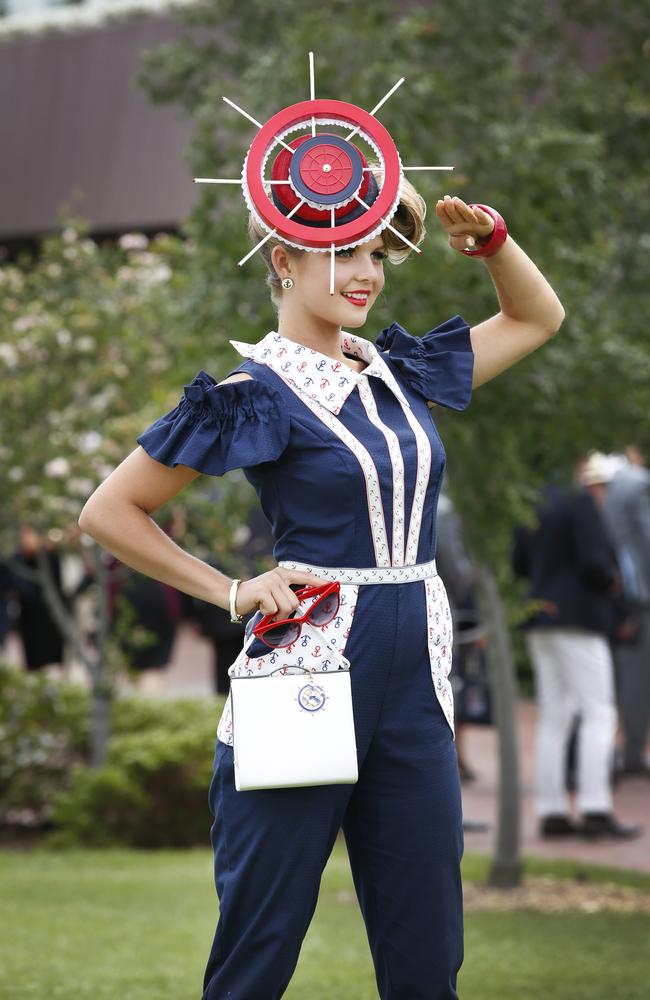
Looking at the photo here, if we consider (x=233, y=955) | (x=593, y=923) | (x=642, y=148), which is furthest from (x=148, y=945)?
(x=642, y=148)

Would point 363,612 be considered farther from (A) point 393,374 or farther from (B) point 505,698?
(B) point 505,698

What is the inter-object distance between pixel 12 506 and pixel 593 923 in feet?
13.1

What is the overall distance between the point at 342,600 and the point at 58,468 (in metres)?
5.84

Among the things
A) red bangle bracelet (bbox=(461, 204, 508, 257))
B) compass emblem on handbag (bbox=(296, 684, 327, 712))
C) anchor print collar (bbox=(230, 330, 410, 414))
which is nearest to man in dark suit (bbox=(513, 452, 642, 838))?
red bangle bracelet (bbox=(461, 204, 508, 257))

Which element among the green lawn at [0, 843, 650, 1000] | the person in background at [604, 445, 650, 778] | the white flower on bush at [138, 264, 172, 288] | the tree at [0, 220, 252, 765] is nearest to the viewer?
the green lawn at [0, 843, 650, 1000]

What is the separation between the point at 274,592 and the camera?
2.91m

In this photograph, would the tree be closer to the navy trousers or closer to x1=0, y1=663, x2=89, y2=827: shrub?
x1=0, y1=663, x2=89, y2=827: shrub

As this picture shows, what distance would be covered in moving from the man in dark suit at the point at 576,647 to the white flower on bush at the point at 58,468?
267cm

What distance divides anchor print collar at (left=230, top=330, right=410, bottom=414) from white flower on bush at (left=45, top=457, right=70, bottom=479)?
559 cm

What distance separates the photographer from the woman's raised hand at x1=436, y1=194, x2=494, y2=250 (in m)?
3.13

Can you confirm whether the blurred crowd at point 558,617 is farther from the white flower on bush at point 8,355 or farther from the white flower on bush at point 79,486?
the white flower on bush at point 8,355

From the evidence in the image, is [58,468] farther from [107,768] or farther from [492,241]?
[492,241]

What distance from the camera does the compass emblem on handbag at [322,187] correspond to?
2.97 m

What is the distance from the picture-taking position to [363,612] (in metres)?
2.95
